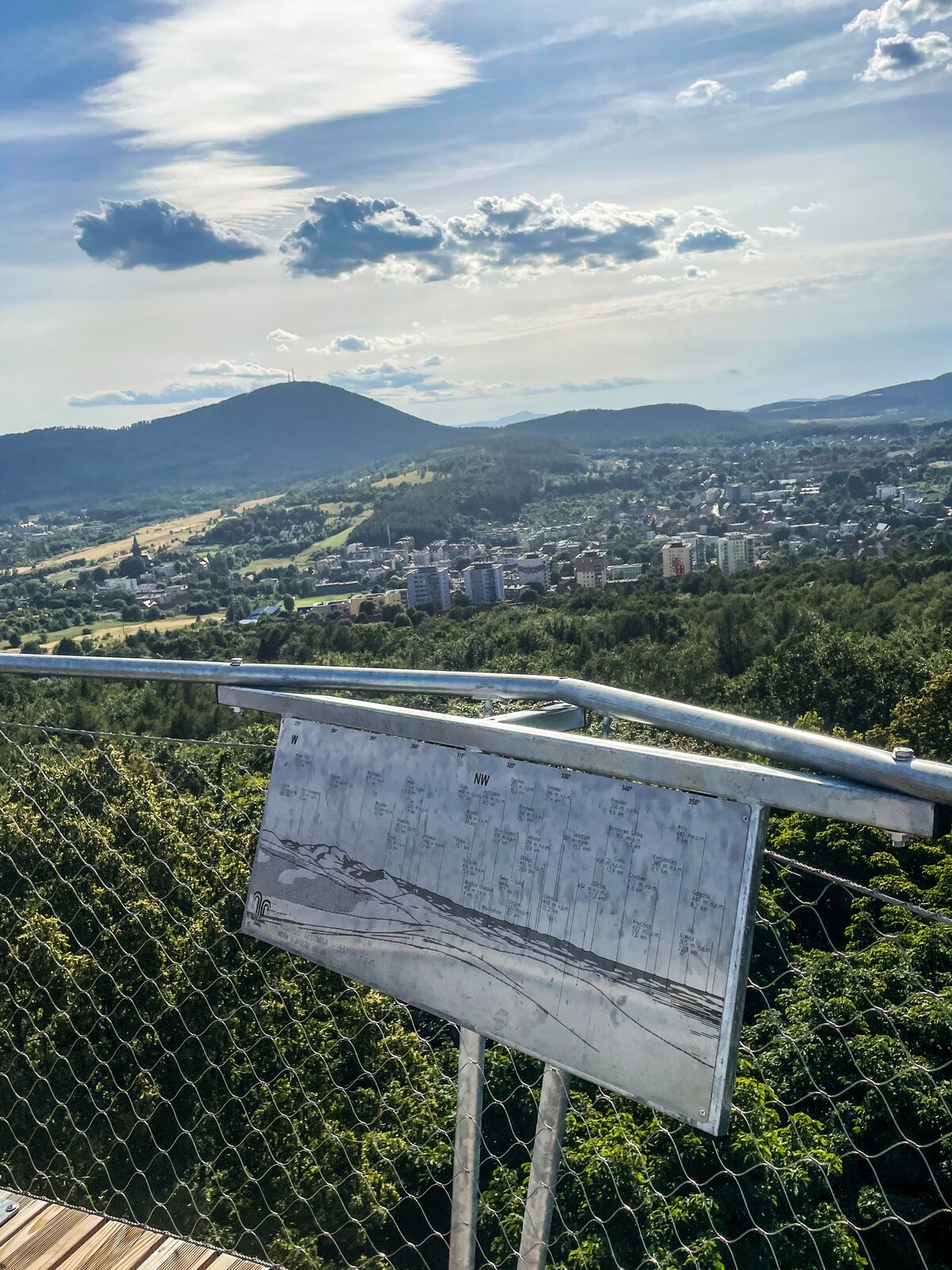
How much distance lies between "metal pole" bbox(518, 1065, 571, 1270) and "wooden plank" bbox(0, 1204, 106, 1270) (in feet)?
3.44

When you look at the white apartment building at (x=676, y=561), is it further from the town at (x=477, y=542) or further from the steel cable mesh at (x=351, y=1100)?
the steel cable mesh at (x=351, y=1100)

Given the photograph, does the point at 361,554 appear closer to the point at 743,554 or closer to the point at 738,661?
the point at 743,554

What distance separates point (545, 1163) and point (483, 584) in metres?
65.1

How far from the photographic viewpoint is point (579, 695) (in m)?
1.66

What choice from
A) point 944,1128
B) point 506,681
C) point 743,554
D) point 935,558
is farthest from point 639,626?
point 506,681

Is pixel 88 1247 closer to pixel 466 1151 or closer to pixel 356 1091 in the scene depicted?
pixel 466 1151

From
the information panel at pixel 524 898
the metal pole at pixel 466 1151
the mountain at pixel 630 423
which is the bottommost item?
the metal pole at pixel 466 1151

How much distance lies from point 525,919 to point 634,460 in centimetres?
14888

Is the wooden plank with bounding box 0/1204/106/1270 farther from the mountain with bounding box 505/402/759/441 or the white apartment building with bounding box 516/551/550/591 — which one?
the mountain with bounding box 505/402/759/441

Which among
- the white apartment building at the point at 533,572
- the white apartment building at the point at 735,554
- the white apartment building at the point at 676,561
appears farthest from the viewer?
the white apartment building at the point at 533,572

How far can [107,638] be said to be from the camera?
56062 mm

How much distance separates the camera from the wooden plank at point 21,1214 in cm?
215

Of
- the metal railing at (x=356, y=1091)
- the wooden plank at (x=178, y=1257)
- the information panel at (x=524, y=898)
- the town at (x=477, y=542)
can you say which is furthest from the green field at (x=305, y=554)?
the information panel at (x=524, y=898)

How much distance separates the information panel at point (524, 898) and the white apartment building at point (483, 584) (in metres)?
63.1
